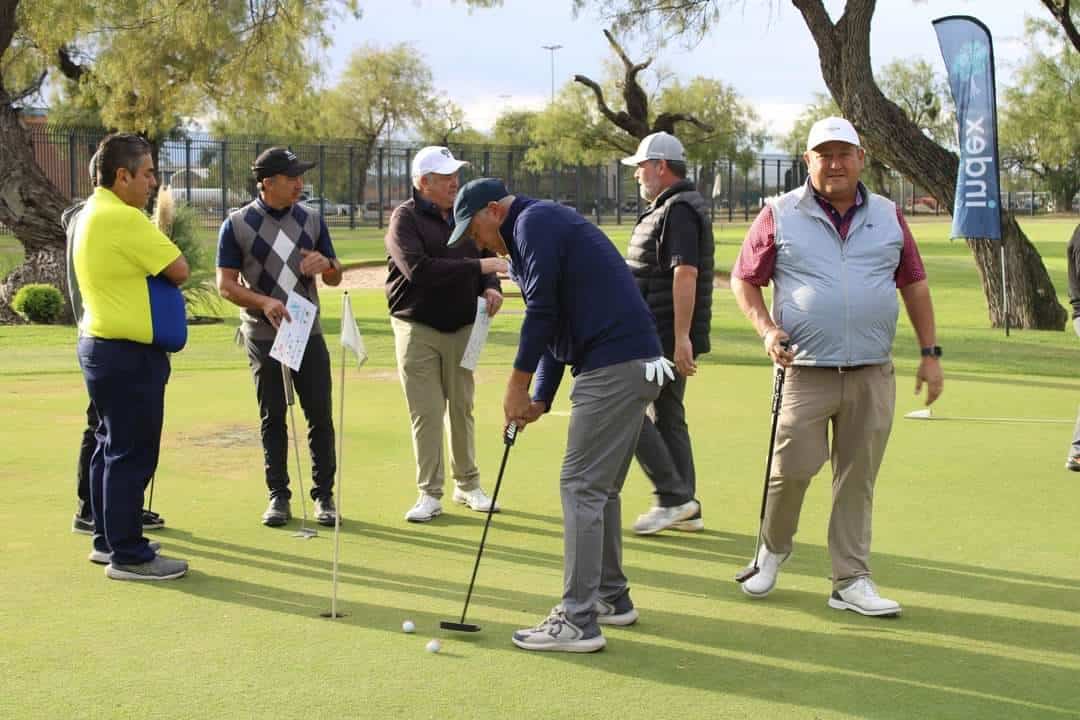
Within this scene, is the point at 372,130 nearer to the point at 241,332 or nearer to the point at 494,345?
the point at 494,345

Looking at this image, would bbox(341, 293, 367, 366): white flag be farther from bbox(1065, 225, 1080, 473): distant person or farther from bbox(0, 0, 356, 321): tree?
bbox(0, 0, 356, 321): tree

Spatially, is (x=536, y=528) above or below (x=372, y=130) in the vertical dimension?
below

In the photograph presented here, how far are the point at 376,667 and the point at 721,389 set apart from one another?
314 inches

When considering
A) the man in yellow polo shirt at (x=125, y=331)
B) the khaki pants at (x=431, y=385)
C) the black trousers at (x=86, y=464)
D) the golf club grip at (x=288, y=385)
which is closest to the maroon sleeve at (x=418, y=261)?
the khaki pants at (x=431, y=385)

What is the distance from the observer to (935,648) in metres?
5.42

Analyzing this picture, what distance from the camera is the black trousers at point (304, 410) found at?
25.5 ft

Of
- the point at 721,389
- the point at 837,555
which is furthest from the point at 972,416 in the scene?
the point at 837,555

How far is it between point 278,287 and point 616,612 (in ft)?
9.51

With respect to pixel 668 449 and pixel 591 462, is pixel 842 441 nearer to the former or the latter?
pixel 591 462

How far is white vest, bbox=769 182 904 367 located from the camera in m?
5.79

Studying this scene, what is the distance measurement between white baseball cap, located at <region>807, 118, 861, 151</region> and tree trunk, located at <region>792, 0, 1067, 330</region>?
14573 mm

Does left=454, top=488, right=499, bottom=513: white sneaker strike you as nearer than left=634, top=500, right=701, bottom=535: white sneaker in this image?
No

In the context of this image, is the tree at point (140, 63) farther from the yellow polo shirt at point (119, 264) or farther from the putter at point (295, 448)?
the yellow polo shirt at point (119, 264)

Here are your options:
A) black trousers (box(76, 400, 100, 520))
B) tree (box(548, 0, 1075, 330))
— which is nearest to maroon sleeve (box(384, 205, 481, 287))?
black trousers (box(76, 400, 100, 520))
